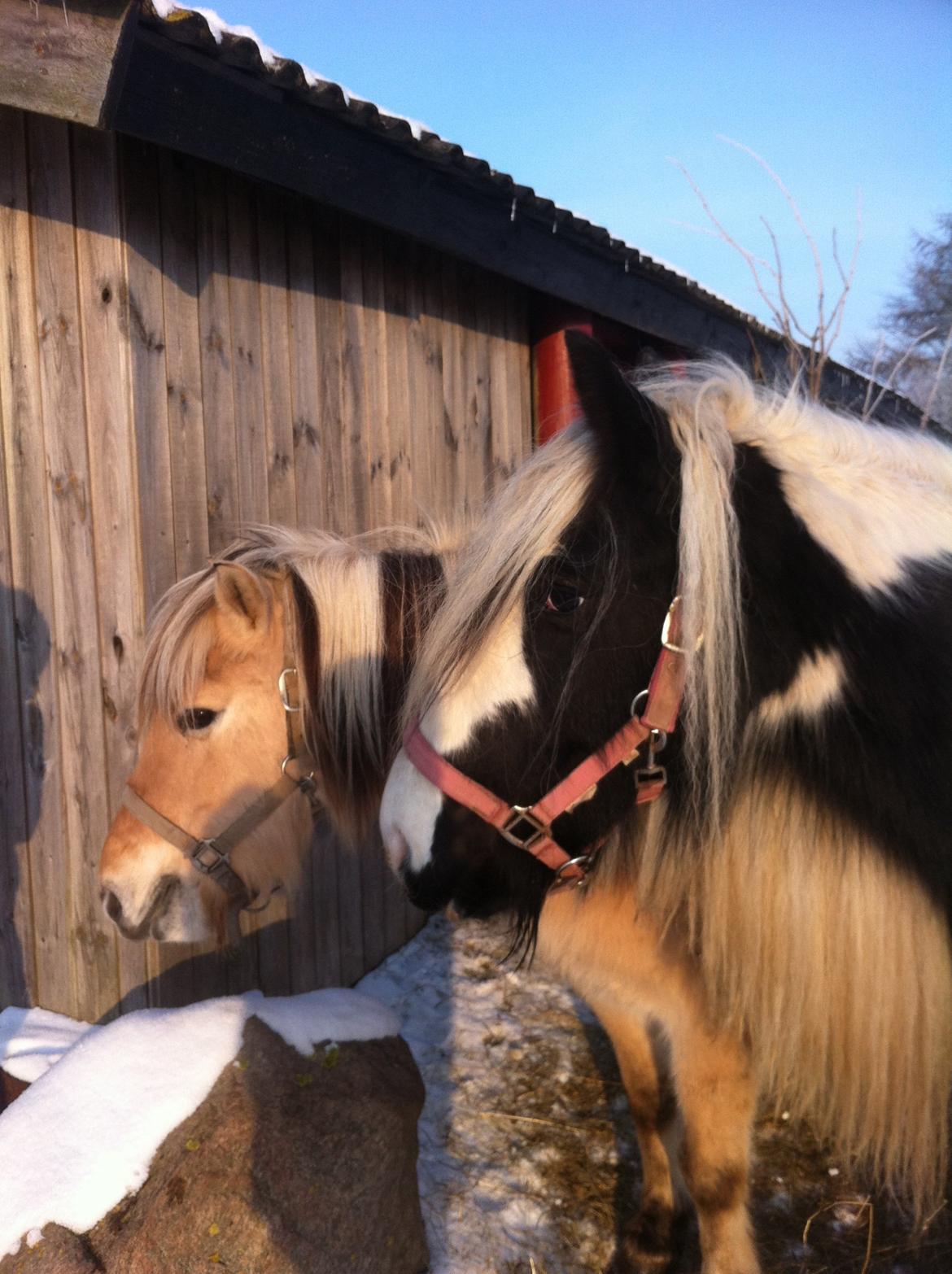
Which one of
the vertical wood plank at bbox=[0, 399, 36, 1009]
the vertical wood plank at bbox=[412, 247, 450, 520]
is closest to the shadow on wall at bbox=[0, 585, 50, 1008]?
the vertical wood plank at bbox=[0, 399, 36, 1009]

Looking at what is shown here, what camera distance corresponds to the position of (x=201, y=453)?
2832 mm

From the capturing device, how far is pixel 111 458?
262 centimetres

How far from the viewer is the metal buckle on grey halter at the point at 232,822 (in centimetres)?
221

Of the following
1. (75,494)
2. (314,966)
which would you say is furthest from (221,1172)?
(75,494)

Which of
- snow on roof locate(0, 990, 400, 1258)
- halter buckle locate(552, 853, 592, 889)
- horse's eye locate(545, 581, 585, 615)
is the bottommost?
snow on roof locate(0, 990, 400, 1258)

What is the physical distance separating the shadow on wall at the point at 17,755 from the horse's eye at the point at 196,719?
0.75 meters

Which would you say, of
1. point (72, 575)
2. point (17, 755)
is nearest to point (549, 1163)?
point (17, 755)

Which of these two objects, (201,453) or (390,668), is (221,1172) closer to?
(390,668)

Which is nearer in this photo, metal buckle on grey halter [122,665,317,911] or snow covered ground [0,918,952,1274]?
snow covered ground [0,918,952,1274]

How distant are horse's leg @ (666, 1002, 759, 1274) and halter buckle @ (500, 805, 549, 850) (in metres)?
0.90

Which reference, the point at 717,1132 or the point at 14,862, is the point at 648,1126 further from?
the point at 14,862

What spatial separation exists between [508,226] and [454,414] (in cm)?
89

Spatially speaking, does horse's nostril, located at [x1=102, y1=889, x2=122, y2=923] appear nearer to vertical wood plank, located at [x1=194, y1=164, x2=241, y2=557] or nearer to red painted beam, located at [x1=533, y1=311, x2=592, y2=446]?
vertical wood plank, located at [x1=194, y1=164, x2=241, y2=557]

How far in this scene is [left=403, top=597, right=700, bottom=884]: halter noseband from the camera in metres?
1.35
